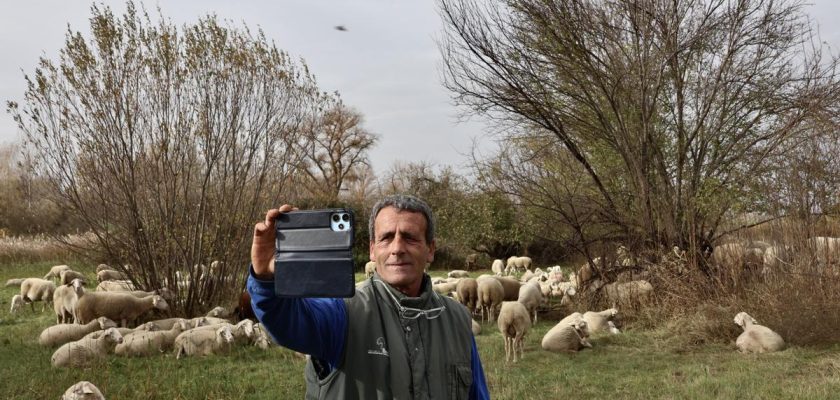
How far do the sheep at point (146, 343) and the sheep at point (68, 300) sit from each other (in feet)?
7.96

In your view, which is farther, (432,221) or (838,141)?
(838,141)

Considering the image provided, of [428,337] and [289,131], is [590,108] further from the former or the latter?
[428,337]

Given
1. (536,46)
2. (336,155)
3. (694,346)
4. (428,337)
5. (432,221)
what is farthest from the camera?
(336,155)

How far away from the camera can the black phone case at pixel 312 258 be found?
1845 mm

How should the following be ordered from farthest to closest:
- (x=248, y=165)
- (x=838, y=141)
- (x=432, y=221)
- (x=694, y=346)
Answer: (x=248, y=165) → (x=838, y=141) → (x=694, y=346) → (x=432, y=221)

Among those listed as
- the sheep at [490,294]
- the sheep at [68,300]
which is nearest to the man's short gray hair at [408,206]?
the sheep at [68,300]

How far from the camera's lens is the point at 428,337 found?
87.5 inches

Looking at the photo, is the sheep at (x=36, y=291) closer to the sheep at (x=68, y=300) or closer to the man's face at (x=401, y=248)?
the sheep at (x=68, y=300)

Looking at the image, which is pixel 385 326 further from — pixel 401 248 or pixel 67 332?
pixel 67 332

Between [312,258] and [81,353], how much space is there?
716 centimetres

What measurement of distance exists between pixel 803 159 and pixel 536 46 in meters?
5.25

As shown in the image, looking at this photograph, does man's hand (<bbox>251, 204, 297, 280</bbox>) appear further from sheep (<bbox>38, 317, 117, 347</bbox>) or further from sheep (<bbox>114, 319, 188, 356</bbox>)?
sheep (<bbox>38, 317, 117, 347</bbox>)

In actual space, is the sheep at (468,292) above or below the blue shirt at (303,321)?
below

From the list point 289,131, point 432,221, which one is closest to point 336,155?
point 289,131
